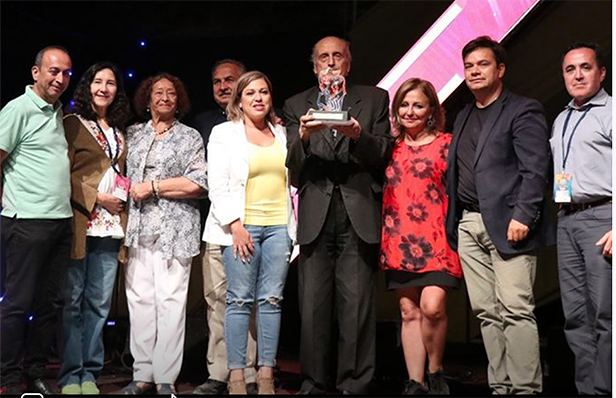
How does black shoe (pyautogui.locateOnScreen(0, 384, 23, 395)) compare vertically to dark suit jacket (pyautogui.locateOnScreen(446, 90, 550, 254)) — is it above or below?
below

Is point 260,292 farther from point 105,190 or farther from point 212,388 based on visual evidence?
point 105,190

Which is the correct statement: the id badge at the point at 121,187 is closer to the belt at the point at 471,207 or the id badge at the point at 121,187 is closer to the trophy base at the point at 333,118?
the trophy base at the point at 333,118

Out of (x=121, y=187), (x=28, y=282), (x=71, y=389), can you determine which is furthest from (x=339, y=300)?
(x=28, y=282)

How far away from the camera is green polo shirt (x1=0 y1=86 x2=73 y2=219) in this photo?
12.2ft

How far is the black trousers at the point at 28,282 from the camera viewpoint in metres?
3.70

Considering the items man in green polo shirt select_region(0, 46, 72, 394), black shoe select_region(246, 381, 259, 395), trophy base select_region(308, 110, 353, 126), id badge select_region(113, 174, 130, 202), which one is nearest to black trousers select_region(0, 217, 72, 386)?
man in green polo shirt select_region(0, 46, 72, 394)

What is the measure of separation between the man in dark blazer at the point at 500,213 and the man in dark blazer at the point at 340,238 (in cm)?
37

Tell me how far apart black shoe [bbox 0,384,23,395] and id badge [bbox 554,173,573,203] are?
2.56 metres

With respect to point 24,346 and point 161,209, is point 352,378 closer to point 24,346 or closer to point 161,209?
point 161,209

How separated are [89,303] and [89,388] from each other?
0.40 m

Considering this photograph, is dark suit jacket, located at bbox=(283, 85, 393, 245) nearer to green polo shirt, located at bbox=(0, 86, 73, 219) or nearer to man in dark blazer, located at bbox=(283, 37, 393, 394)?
man in dark blazer, located at bbox=(283, 37, 393, 394)

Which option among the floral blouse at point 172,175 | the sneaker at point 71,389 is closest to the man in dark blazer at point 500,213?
the floral blouse at point 172,175

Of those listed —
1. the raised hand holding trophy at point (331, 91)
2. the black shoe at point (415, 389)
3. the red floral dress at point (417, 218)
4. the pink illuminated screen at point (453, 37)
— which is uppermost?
the pink illuminated screen at point (453, 37)

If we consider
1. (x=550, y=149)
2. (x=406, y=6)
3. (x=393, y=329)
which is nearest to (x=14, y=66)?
(x=406, y=6)
